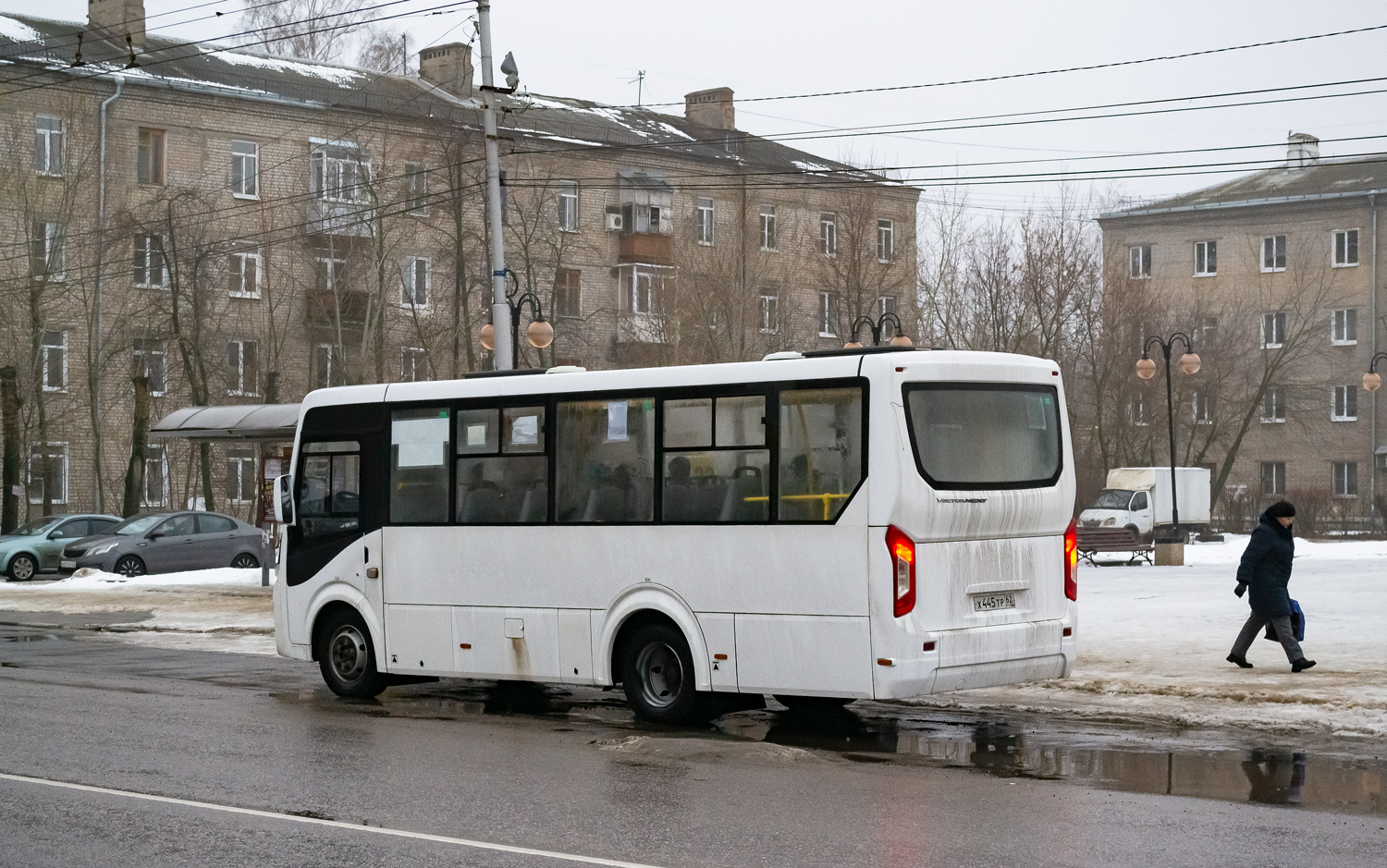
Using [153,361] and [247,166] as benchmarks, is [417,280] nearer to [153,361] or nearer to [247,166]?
[247,166]

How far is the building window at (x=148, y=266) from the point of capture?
5022 cm

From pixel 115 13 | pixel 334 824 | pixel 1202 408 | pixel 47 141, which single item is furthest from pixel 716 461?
pixel 1202 408

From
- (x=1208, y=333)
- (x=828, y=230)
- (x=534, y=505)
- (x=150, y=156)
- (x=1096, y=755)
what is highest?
(x=150, y=156)

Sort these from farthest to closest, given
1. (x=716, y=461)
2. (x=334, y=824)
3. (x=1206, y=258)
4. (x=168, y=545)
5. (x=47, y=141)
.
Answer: (x=1206, y=258) → (x=47, y=141) → (x=168, y=545) → (x=716, y=461) → (x=334, y=824)

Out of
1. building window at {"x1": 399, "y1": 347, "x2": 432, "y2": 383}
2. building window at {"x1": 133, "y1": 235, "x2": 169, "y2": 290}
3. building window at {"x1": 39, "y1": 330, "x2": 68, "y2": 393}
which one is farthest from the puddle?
building window at {"x1": 39, "y1": 330, "x2": 68, "y2": 393}

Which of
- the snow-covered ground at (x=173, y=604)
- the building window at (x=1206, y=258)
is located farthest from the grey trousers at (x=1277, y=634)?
the building window at (x=1206, y=258)

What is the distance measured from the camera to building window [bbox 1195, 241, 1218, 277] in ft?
239

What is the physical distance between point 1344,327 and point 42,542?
5385 cm

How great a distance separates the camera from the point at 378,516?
14531 millimetres

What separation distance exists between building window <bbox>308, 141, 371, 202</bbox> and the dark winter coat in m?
37.8

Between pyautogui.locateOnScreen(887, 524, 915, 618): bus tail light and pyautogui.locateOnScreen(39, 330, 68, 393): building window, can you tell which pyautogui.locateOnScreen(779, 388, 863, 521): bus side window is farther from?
pyautogui.locateOnScreen(39, 330, 68, 393): building window

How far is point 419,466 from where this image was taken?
14.3m

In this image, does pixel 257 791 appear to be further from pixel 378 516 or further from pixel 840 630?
pixel 378 516

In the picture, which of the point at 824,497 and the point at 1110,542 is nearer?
the point at 824,497
